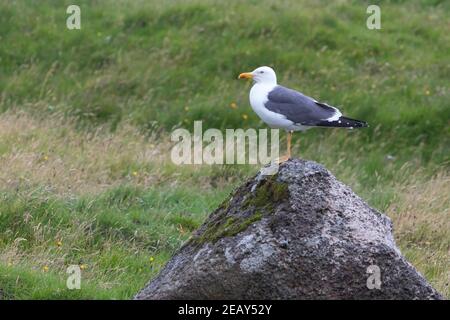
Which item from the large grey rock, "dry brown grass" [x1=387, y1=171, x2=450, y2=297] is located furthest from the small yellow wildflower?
the large grey rock

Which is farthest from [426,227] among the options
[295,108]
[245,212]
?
[245,212]

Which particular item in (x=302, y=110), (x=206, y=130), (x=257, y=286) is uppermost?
(x=302, y=110)

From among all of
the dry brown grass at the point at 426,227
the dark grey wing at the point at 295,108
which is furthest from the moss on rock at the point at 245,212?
the dry brown grass at the point at 426,227

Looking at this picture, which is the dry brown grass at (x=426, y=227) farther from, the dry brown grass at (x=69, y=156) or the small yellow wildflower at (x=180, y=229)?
the dry brown grass at (x=69, y=156)

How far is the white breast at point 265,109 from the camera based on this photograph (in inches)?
298

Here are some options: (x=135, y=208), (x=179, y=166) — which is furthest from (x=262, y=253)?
(x=179, y=166)

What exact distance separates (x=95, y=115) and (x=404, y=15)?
682 cm

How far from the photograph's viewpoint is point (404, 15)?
1795 cm

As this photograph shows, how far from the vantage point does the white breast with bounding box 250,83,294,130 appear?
757 centimetres

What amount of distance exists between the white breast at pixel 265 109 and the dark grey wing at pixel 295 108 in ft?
0.11

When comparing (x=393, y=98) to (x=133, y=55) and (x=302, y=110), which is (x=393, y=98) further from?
(x=302, y=110)

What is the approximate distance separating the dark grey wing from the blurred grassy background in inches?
83.6

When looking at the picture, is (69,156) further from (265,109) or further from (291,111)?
(291,111)

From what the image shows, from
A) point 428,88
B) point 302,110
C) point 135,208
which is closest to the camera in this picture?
point 302,110
